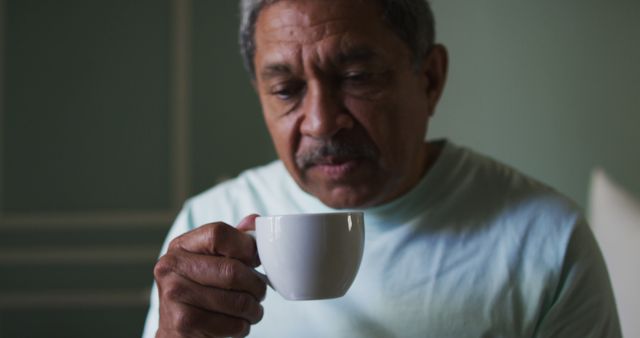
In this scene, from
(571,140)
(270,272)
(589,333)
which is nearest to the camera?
(270,272)

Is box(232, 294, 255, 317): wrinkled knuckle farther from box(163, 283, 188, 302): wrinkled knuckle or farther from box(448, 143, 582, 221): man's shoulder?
box(448, 143, 582, 221): man's shoulder

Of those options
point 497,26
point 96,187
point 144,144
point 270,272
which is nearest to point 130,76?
point 144,144

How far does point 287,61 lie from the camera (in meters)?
1.00

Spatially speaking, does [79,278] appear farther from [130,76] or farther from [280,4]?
[280,4]

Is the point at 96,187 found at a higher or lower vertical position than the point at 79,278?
higher

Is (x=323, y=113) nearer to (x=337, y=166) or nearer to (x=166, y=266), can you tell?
(x=337, y=166)

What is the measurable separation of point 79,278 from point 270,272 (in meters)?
1.90

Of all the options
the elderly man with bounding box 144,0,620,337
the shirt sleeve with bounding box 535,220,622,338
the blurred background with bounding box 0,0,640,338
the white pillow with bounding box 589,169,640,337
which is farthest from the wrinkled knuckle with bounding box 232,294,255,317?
the blurred background with bounding box 0,0,640,338

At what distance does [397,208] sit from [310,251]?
371 millimetres

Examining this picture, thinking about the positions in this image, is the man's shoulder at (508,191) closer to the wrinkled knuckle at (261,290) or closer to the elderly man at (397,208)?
the elderly man at (397,208)

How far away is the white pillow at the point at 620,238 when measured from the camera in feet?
4.61

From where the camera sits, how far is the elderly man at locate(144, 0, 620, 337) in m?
0.99

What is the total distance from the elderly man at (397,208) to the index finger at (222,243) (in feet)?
0.52

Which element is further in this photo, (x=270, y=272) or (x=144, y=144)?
(x=144, y=144)
